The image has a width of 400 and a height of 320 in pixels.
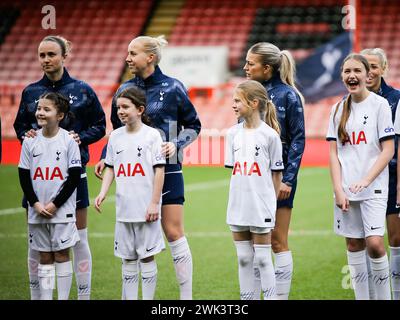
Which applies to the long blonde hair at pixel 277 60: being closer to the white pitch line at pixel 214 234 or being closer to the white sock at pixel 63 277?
the white sock at pixel 63 277

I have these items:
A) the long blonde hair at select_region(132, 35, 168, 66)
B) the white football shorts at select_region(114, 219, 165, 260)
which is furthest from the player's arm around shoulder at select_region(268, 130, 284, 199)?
the long blonde hair at select_region(132, 35, 168, 66)

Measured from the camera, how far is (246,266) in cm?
521

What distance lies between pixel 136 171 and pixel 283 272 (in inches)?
50.4

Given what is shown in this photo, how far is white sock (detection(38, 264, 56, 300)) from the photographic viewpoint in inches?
202

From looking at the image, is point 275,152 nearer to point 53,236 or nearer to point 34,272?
point 53,236

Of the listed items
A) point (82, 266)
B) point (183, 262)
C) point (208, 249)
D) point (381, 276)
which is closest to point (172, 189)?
point (183, 262)

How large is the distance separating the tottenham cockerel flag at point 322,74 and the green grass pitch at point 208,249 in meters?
5.97

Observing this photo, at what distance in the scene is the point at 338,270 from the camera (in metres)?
7.65

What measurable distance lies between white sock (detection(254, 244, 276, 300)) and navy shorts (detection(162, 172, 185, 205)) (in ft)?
2.08

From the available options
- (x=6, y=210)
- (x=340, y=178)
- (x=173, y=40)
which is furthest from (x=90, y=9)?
(x=340, y=178)

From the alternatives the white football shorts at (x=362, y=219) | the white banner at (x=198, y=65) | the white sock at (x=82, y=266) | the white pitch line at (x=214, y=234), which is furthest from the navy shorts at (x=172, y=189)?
the white banner at (x=198, y=65)

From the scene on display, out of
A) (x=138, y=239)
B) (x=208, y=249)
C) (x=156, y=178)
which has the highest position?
(x=208, y=249)

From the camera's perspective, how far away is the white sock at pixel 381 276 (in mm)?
5312
